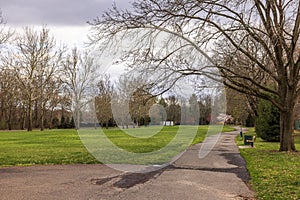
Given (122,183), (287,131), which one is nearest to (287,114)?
(287,131)

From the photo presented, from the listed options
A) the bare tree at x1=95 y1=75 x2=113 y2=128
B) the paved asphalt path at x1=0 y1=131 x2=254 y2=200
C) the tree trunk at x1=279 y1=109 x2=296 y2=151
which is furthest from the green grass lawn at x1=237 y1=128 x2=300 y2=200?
the bare tree at x1=95 y1=75 x2=113 y2=128

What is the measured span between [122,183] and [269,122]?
67.2ft

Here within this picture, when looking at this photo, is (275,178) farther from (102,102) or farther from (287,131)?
(102,102)

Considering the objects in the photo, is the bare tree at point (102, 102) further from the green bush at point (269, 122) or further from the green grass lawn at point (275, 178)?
the green grass lawn at point (275, 178)

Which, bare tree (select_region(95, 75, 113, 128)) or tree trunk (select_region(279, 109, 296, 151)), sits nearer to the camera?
tree trunk (select_region(279, 109, 296, 151))

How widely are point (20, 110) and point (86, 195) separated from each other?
6379 centimetres

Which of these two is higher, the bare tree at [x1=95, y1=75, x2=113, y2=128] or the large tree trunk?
the bare tree at [x1=95, y1=75, x2=113, y2=128]

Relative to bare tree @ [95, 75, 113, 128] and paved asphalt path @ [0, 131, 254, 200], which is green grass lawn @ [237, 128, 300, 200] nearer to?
paved asphalt path @ [0, 131, 254, 200]

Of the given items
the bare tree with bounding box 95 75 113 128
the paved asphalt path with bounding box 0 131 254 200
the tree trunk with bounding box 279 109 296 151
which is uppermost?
the bare tree with bounding box 95 75 113 128

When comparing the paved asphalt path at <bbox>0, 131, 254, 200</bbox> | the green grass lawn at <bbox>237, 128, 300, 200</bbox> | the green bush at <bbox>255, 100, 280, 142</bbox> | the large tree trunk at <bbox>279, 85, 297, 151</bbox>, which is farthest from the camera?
the green bush at <bbox>255, 100, 280, 142</bbox>

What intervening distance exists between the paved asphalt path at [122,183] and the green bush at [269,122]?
1542cm

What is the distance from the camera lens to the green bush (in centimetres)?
2620

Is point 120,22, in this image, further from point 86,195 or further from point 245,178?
point 86,195

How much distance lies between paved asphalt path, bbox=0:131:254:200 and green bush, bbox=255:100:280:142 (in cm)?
1542
